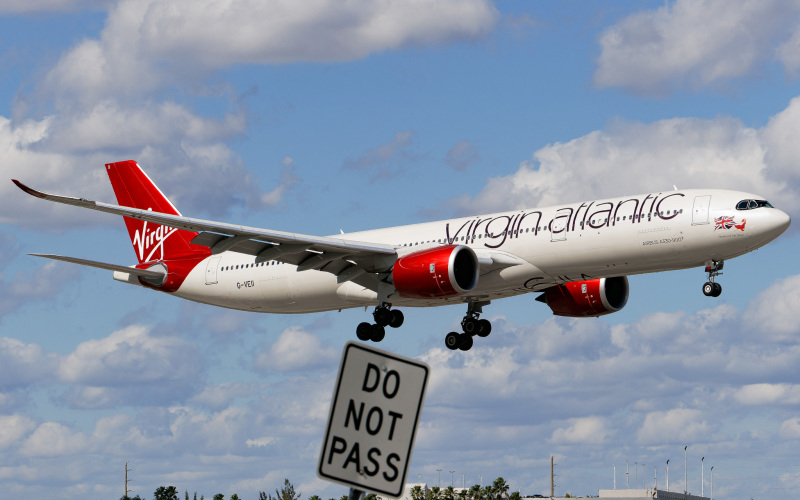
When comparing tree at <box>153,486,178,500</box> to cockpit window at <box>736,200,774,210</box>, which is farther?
tree at <box>153,486,178,500</box>

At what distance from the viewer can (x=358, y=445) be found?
8.30 metres

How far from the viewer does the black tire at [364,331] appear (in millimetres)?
45656

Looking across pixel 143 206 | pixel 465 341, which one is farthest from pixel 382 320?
pixel 143 206

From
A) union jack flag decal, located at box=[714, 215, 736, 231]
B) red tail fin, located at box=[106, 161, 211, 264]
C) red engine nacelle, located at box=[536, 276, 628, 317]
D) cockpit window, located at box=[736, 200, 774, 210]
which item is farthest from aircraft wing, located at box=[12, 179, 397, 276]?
cockpit window, located at box=[736, 200, 774, 210]

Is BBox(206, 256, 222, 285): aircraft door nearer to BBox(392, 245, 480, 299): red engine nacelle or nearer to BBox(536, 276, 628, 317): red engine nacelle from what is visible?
BBox(392, 245, 480, 299): red engine nacelle

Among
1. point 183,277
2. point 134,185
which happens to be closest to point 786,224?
point 183,277

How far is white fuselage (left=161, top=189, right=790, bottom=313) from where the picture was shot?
38.7 m

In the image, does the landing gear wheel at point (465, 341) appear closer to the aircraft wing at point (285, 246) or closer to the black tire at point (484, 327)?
the black tire at point (484, 327)

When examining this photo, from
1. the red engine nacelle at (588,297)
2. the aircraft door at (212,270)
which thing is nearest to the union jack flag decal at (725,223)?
the red engine nacelle at (588,297)

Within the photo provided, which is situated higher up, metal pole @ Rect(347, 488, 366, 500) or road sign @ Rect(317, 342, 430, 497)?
road sign @ Rect(317, 342, 430, 497)

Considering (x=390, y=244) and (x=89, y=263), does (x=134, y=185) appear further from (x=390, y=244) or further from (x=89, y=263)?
(x=390, y=244)

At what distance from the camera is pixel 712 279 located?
40250 millimetres

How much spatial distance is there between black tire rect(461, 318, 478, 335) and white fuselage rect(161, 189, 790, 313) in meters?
3.17

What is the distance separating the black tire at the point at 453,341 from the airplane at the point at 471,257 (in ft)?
0.16
